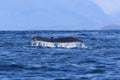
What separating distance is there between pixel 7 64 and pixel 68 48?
2706 cm

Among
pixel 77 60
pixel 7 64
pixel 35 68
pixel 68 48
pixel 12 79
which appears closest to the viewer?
pixel 12 79

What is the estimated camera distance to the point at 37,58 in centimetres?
6309

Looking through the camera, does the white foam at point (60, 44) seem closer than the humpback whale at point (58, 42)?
No

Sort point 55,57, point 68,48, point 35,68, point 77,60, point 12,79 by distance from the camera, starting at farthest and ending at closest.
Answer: point 68,48 < point 55,57 < point 77,60 < point 35,68 < point 12,79

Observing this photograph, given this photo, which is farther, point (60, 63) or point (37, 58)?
point (37, 58)

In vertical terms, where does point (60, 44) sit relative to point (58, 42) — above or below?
below

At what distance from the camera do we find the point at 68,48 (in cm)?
8200

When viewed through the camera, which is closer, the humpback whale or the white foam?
the humpback whale

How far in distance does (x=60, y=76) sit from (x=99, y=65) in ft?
32.2

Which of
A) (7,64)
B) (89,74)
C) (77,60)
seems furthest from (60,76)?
(77,60)

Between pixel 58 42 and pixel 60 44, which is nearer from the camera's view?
pixel 58 42

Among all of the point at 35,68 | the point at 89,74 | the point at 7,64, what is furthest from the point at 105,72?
the point at 7,64

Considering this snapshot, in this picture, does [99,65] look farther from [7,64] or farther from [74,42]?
[74,42]

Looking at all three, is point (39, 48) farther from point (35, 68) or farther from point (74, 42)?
point (35, 68)
